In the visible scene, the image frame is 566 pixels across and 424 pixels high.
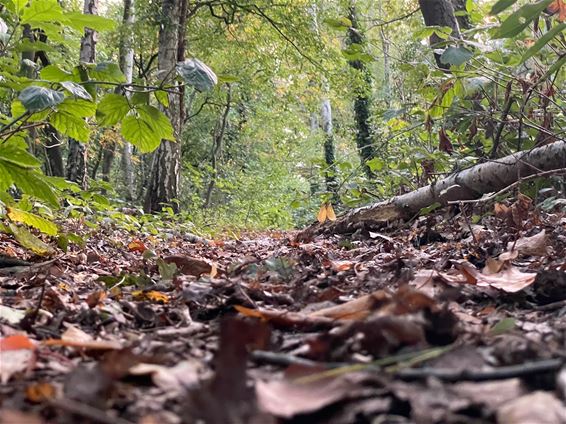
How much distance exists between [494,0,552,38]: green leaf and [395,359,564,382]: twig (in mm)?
1232

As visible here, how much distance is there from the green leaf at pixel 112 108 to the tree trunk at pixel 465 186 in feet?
6.12

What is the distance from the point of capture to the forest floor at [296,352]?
2.01 feet

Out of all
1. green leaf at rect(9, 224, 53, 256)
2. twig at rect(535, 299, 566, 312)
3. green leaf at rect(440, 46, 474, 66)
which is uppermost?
green leaf at rect(440, 46, 474, 66)

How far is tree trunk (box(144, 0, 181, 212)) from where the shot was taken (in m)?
7.60

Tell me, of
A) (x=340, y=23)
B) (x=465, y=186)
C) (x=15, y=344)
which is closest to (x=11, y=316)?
(x=15, y=344)

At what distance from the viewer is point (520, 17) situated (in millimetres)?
1646

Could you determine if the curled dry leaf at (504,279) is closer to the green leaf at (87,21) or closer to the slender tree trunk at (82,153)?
the green leaf at (87,21)

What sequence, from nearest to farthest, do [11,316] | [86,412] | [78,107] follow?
[86,412], [11,316], [78,107]

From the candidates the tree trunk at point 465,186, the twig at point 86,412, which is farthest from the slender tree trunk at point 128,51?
the twig at point 86,412

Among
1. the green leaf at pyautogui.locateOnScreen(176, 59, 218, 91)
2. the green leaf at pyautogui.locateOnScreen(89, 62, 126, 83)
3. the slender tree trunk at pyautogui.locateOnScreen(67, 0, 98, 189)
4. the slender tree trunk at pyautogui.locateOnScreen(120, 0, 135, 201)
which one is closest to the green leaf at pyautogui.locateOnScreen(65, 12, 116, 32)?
the green leaf at pyautogui.locateOnScreen(89, 62, 126, 83)

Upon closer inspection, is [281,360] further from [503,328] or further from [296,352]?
[503,328]

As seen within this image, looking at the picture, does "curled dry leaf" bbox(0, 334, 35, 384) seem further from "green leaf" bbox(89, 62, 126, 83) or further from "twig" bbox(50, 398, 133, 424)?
"green leaf" bbox(89, 62, 126, 83)

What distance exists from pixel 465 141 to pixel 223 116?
13.0 metres

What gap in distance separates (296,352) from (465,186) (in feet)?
10.1
